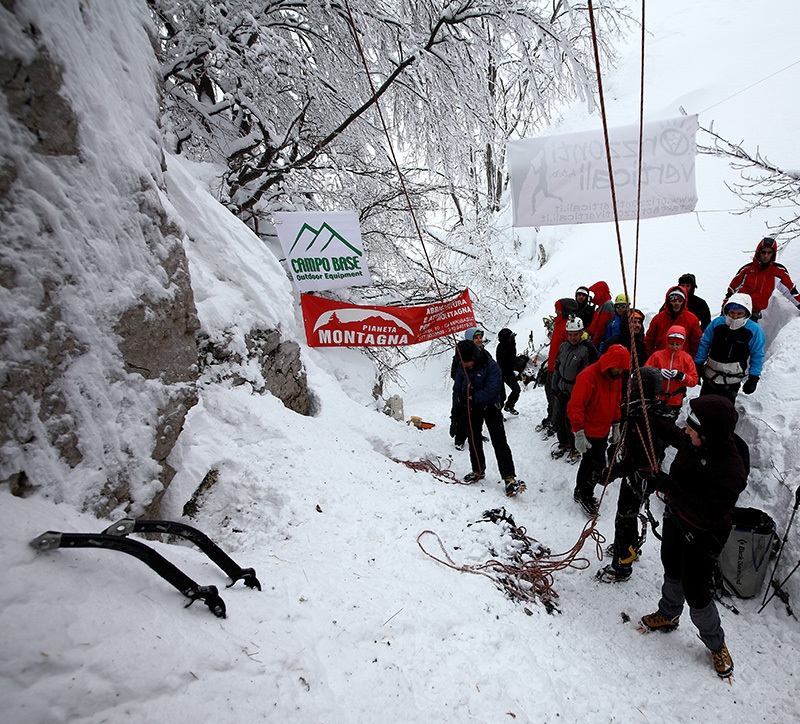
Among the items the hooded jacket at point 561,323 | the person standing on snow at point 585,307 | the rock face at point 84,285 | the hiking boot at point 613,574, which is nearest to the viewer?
the rock face at point 84,285

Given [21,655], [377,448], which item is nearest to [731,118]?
[377,448]

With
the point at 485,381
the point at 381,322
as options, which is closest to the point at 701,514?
the point at 485,381

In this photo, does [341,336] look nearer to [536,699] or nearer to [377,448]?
[377,448]

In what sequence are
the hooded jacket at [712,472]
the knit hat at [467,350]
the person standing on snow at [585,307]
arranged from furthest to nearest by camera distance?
1. the person standing on snow at [585,307]
2. the knit hat at [467,350]
3. the hooded jacket at [712,472]

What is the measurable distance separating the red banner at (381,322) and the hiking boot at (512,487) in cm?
260

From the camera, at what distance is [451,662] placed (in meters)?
2.07

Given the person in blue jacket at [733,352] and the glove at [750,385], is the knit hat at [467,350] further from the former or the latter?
the glove at [750,385]

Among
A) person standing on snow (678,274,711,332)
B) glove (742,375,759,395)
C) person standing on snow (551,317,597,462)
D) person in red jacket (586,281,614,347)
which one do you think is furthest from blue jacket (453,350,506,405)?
person standing on snow (678,274,711,332)

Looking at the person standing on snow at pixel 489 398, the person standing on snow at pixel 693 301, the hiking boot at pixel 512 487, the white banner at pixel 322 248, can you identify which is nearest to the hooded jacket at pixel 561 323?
the person standing on snow at pixel 693 301

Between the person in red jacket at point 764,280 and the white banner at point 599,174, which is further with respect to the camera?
the white banner at point 599,174

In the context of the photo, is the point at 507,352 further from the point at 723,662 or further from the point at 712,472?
the point at 723,662

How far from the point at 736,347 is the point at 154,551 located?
4883 millimetres

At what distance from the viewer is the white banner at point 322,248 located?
5.35m

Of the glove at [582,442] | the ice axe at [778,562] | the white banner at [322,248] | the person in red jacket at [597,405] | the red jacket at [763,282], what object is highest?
the white banner at [322,248]
